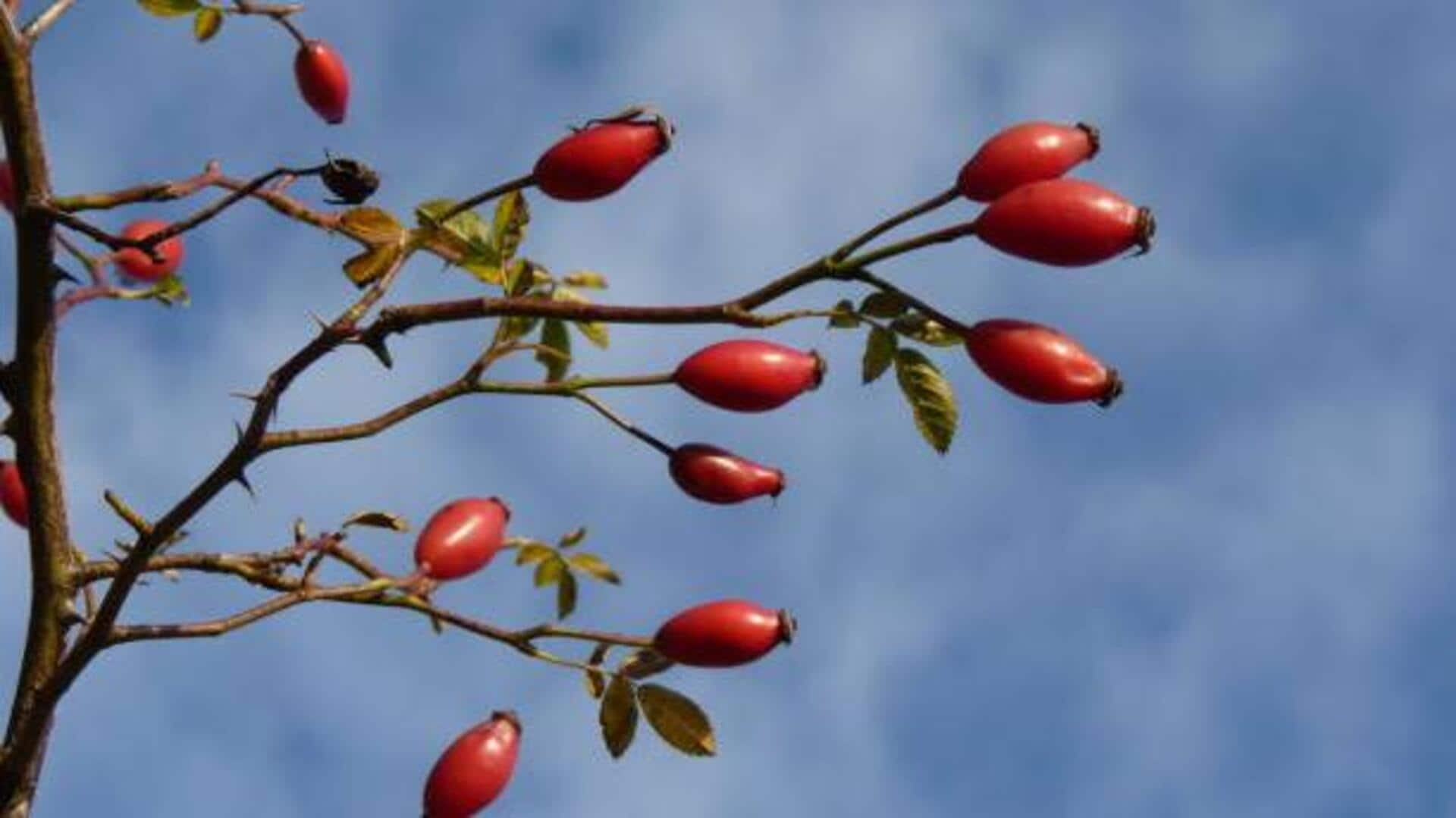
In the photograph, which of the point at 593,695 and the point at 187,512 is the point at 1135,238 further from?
the point at 187,512

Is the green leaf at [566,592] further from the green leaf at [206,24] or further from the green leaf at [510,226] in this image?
the green leaf at [206,24]

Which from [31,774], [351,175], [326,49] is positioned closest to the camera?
[31,774]

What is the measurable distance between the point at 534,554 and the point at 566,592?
111 mm

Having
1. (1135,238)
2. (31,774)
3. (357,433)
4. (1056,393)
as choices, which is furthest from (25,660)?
(1135,238)

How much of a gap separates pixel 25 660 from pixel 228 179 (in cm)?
94

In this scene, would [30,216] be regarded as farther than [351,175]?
No

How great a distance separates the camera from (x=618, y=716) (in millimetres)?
3088

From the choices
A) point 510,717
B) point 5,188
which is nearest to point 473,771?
point 510,717

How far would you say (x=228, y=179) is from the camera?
3209mm

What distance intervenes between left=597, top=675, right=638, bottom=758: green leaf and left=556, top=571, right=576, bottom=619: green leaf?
1.60ft

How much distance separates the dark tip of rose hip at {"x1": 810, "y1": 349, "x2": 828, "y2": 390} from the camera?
2.83 meters

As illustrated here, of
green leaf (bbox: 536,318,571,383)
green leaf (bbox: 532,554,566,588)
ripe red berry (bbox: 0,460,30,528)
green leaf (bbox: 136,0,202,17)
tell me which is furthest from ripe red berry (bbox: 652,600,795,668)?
green leaf (bbox: 136,0,202,17)

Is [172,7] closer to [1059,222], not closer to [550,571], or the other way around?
[550,571]

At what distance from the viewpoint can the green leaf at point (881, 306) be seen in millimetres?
2705
